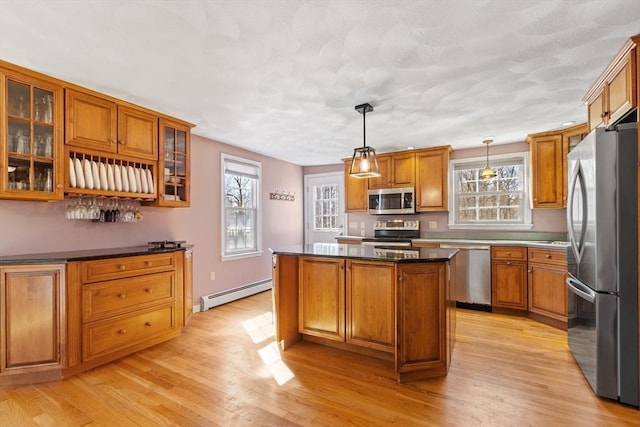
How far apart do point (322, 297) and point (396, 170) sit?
290 centimetres

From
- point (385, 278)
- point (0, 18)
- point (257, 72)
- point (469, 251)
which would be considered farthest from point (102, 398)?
point (469, 251)

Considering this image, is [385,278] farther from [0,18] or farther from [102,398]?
[0,18]

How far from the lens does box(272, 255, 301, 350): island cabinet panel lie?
2.86 metres

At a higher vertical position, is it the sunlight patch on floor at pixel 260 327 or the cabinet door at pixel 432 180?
the cabinet door at pixel 432 180

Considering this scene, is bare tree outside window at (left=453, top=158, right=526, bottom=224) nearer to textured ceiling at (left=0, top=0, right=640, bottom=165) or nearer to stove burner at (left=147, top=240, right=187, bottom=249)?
textured ceiling at (left=0, top=0, right=640, bottom=165)

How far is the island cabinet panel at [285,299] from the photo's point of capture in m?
2.86

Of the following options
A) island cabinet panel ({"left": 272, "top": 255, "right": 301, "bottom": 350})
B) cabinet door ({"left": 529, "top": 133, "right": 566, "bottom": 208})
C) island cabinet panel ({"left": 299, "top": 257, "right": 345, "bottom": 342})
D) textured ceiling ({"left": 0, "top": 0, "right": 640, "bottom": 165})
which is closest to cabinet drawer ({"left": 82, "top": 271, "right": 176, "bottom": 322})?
island cabinet panel ({"left": 272, "top": 255, "right": 301, "bottom": 350})

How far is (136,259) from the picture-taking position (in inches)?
110

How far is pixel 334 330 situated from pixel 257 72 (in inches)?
88.8

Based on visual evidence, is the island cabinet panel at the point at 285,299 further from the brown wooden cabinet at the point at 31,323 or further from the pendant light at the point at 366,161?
the brown wooden cabinet at the point at 31,323

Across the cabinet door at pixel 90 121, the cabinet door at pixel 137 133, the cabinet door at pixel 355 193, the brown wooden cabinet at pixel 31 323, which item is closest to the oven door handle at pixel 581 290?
the cabinet door at pixel 355 193

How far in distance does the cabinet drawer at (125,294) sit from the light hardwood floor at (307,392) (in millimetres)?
449

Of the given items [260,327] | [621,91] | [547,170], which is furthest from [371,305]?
[547,170]

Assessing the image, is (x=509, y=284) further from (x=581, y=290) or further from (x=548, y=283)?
(x=581, y=290)
